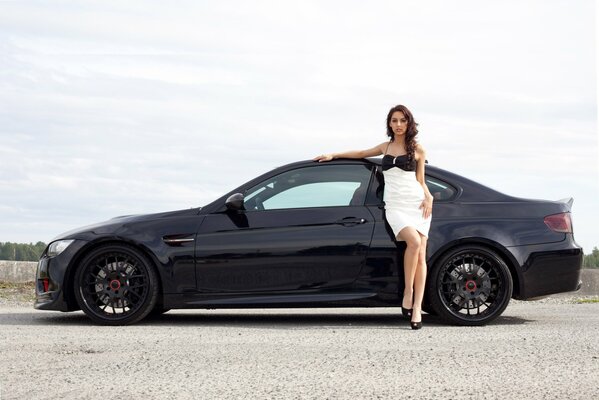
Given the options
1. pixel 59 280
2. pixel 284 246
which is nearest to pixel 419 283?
pixel 284 246

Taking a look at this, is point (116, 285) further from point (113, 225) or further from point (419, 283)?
point (419, 283)

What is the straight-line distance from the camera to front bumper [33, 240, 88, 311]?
859 cm

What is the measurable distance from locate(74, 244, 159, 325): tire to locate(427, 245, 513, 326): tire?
2.58 meters

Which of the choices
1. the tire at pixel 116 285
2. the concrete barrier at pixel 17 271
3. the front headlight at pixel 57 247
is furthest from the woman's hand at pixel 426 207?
the concrete barrier at pixel 17 271

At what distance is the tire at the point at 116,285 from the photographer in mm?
8445

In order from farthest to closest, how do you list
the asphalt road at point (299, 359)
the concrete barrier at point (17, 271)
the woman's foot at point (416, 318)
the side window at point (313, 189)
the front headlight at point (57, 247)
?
the concrete barrier at point (17, 271)
the front headlight at point (57, 247)
the side window at point (313, 189)
the woman's foot at point (416, 318)
the asphalt road at point (299, 359)

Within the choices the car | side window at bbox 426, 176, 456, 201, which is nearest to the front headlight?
the car

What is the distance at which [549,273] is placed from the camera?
8.53m

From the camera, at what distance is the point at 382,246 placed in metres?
8.31

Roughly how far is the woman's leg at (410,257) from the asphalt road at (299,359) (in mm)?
322

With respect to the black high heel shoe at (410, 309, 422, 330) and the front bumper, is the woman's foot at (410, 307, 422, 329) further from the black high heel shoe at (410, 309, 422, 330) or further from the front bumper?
the front bumper

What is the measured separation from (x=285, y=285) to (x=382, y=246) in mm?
940

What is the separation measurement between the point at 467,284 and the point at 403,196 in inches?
39.2

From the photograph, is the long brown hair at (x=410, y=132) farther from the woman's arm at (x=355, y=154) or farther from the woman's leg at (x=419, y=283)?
the woman's leg at (x=419, y=283)
